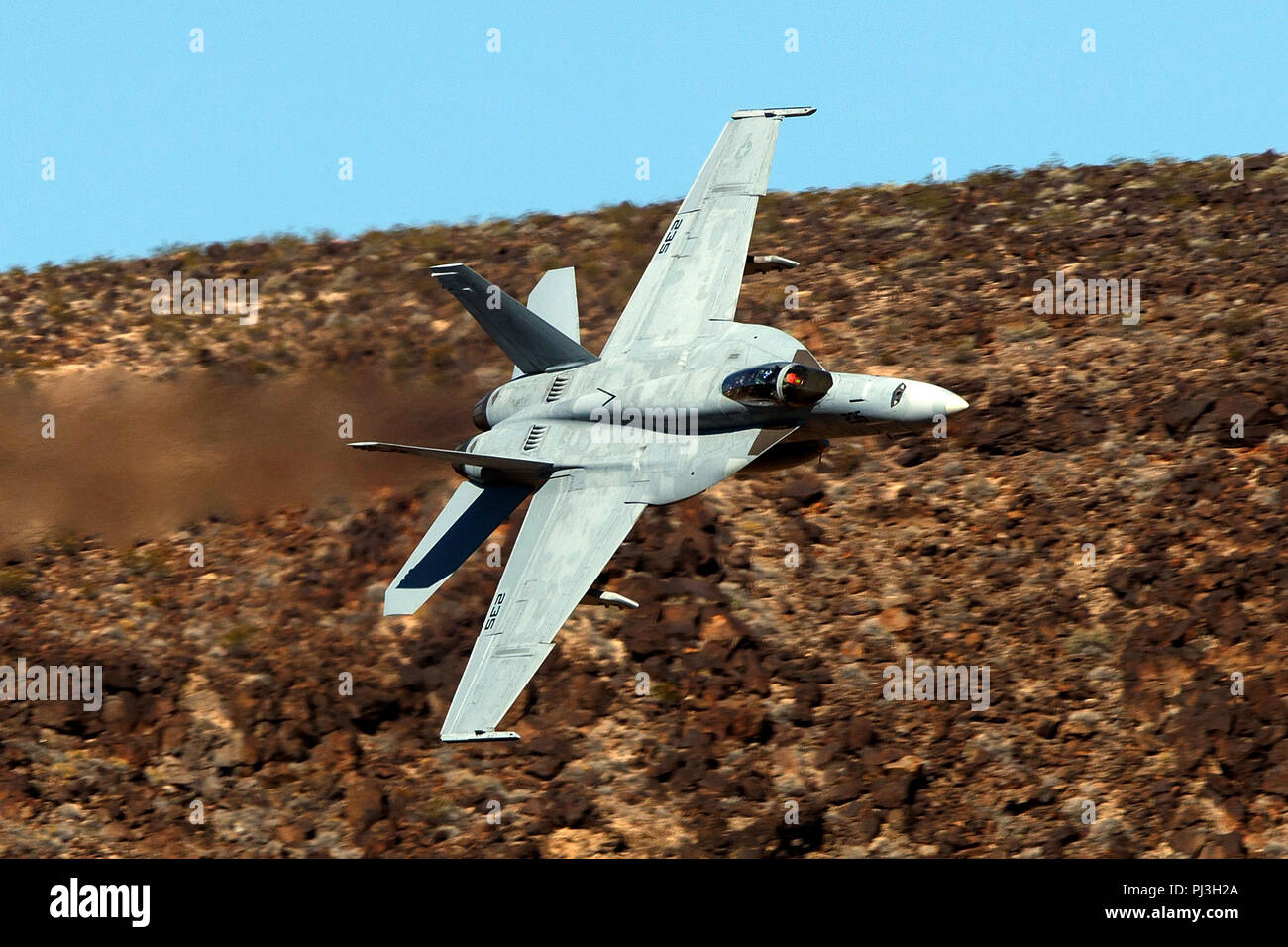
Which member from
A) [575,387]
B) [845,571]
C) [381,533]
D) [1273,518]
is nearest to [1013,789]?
[845,571]

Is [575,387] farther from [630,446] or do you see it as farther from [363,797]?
[363,797]

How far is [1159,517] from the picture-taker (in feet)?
87.4

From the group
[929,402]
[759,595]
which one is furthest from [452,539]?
[929,402]

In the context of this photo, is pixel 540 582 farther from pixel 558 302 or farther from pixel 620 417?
pixel 558 302

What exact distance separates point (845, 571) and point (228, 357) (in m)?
16.7

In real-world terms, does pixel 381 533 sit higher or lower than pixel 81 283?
lower

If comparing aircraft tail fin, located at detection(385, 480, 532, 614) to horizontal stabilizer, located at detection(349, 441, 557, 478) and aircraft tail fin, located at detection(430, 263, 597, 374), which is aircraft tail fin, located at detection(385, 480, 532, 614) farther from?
aircraft tail fin, located at detection(430, 263, 597, 374)

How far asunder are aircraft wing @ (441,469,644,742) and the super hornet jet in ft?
0.07

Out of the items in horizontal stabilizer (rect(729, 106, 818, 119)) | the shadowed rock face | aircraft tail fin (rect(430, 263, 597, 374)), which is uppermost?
horizontal stabilizer (rect(729, 106, 818, 119))

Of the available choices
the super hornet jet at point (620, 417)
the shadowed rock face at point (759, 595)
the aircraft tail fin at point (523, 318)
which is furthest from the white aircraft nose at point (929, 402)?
the shadowed rock face at point (759, 595)

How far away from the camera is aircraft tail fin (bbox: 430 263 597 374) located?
72.2ft

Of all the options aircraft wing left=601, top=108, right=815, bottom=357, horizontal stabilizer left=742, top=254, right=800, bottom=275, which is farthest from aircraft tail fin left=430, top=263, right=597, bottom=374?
horizontal stabilizer left=742, top=254, right=800, bottom=275

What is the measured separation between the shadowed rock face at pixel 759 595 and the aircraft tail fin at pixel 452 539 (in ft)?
15.3

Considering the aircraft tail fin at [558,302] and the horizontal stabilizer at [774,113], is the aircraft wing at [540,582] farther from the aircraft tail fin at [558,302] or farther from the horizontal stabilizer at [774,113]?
the horizontal stabilizer at [774,113]
